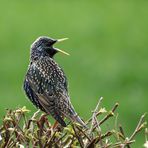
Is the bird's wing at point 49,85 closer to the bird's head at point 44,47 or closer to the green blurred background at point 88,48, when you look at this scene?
the bird's head at point 44,47

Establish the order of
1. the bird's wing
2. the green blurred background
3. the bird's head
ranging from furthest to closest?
the green blurred background < the bird's head < the bird's wing

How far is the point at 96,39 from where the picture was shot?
1506 centimetres

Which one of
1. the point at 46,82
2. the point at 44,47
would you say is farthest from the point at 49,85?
the point at 44,47

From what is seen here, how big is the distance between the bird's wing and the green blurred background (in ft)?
15.6

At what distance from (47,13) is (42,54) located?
31.4 feet

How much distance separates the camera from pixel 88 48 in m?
14.7

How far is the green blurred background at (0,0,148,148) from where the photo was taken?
12.5 meters

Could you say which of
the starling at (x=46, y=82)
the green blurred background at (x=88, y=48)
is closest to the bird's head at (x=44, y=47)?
the starling at (x=46, y=82)

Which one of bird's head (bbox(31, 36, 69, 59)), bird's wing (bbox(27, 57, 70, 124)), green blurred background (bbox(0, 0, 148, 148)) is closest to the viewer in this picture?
bird's wing (bbox(27, 57, 70, 124))

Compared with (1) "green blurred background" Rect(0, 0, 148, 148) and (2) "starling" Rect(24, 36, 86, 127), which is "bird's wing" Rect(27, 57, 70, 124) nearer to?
(2) "starling" Rect(24, 36, 86, 127)

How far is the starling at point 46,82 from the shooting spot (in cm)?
648

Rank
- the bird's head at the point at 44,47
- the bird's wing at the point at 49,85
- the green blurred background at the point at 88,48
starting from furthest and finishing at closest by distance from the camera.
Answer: the green blurred background at the point at 88,48 < the bird's head at the point at 44,47 < the bird's wing at the point at 49,85

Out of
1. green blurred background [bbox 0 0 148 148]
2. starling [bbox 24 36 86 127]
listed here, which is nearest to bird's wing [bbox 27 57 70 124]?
starling [bbox 24 36 86 127]

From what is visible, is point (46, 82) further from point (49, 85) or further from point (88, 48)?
point (88, 48)
